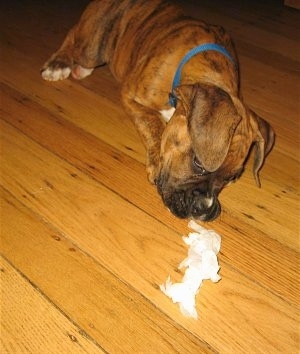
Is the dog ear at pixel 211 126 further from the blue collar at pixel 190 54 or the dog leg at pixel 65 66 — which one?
the dog leg at pixel 65 66

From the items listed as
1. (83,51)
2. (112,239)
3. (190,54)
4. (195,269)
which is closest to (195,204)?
(195,269)

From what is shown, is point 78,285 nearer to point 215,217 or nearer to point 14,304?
point 14,304

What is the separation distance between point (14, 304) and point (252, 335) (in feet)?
3.40

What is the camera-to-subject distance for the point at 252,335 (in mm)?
1812

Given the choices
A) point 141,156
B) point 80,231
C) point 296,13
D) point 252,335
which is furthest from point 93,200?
point 296,13

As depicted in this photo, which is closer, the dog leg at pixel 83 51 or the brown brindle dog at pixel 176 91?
the brown brindle dog at pixel 176 91

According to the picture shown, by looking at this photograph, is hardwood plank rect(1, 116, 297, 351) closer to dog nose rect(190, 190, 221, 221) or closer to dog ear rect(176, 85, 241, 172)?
dog nose rect(190, 190, 221, 221)

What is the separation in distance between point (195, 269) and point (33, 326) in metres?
0.78

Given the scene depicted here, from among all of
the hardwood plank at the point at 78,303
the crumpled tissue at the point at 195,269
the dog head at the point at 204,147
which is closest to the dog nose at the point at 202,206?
the dog head at the point at 204,147

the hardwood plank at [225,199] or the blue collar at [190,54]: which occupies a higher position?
the blue collar at [190,54]

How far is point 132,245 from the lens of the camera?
2121mm

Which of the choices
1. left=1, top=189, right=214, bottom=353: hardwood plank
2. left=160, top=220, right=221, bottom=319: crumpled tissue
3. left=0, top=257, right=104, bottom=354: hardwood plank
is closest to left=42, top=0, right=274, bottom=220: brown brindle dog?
left=160, top=220, right=221, bottom=319: crumpled tissue

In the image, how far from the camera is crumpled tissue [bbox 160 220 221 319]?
6.15 feet

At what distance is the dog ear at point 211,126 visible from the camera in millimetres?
1951
